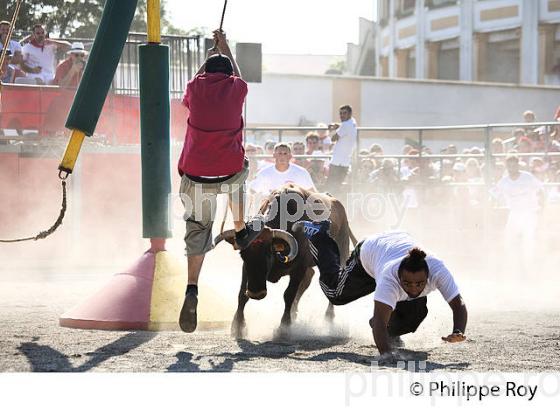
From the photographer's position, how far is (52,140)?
54.4ft

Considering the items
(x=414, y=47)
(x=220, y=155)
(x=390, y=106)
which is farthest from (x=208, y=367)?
(x=414, y=47)

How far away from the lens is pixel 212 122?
26.1 ft

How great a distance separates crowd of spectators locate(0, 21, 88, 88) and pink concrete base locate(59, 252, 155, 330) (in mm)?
7441

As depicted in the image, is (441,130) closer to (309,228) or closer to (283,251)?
(309,228)

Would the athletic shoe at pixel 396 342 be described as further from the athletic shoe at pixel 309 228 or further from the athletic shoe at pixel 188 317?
the athletic shoe at pixel 188 317

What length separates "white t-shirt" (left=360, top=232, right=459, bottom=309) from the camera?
746 cm

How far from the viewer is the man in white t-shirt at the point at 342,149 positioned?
17.4 m

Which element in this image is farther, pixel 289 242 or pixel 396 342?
pixel 289 242

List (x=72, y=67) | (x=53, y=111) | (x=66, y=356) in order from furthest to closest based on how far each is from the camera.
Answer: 1. (x=53, y=111)
2. (x=72, y=67)
3. (x=66, y=356)

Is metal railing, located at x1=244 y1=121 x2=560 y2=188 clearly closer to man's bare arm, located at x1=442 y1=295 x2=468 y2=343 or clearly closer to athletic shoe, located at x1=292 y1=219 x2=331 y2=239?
athletic shoe, located at x1=292 y1=219 x2=331 y2=239

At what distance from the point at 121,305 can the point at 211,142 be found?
6.21ft

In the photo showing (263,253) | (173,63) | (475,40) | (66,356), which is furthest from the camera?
(475,40)

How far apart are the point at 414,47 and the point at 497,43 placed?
5426 millimetres

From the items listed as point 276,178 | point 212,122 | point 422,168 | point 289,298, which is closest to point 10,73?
point 276,178
